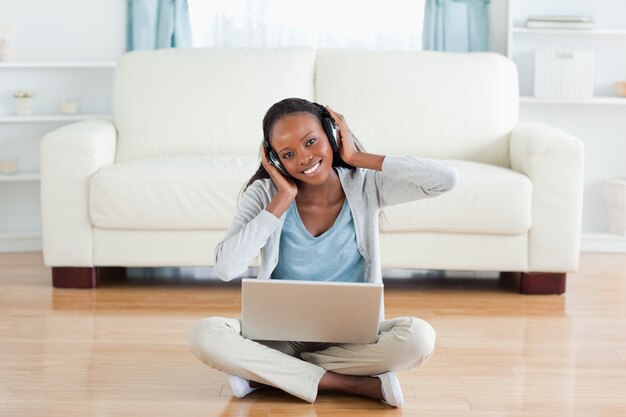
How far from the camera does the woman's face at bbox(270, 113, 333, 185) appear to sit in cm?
235

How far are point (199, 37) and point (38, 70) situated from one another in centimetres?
78

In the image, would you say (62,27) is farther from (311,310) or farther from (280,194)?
(311,310)

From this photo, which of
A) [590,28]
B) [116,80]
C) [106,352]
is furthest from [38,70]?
[590,28]

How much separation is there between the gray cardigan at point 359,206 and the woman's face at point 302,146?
13cm

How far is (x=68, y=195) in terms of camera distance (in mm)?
3689

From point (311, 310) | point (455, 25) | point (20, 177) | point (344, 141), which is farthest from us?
point (455, 25)

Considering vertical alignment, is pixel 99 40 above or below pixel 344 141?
above

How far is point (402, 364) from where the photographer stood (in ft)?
7.86

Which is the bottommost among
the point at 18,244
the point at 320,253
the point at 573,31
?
the point at 18,244

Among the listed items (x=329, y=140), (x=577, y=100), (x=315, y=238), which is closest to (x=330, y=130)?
(x=329, y=140)

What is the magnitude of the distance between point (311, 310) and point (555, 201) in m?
1.63

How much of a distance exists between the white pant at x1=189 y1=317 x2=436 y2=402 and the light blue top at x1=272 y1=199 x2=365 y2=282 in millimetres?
171

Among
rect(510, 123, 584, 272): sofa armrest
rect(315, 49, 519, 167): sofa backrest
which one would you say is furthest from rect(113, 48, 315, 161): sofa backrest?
rect(510, 123, 584, 272): sofa armrest

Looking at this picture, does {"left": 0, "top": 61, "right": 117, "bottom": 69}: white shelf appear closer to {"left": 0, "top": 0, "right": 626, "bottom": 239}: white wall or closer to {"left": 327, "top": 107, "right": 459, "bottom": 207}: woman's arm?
{"left": 0, "top": 0, "right": 626, "bottom": 239}: white wall
